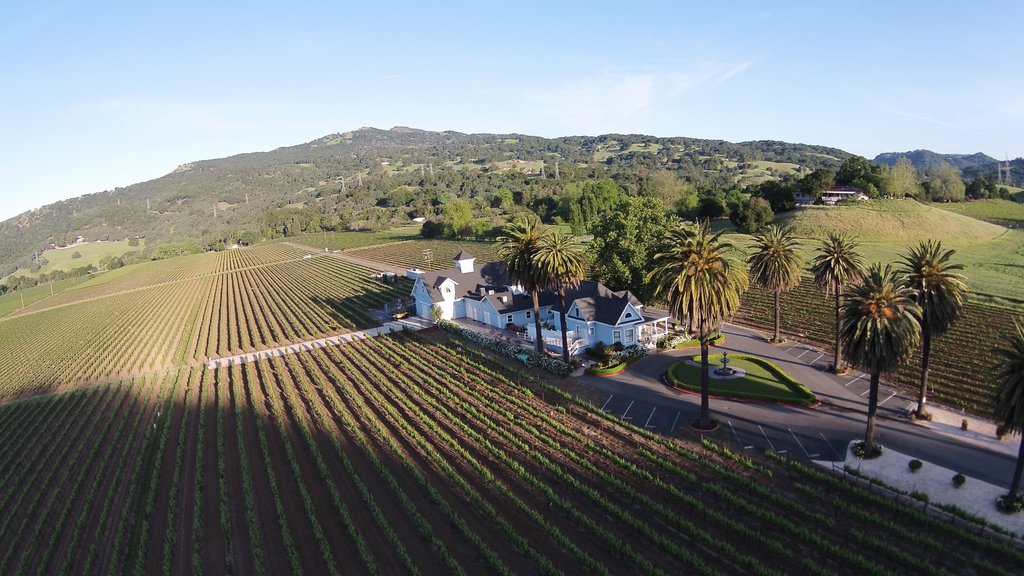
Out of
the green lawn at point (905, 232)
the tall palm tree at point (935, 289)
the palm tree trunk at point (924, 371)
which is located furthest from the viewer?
the green lawn at point (905, 232)

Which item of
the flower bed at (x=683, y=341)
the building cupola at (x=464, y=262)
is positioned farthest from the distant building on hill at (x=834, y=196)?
the flower bed at (x=683, y=341)

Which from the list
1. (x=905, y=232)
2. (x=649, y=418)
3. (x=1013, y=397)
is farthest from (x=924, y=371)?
(x=905, y=232)

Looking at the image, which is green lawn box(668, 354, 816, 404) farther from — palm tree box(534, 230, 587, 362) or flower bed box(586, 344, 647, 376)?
palm tree box(534, 230, 587, 362)

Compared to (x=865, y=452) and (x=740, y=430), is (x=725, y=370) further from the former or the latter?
(x=865, y=452)

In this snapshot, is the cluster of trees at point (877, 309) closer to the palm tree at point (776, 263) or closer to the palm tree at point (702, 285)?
the palm tree at point (702, 285)

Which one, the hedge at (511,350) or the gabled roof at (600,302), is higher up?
the gabled roof at (600,302)

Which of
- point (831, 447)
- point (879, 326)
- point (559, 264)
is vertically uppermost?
point (559, 264)
